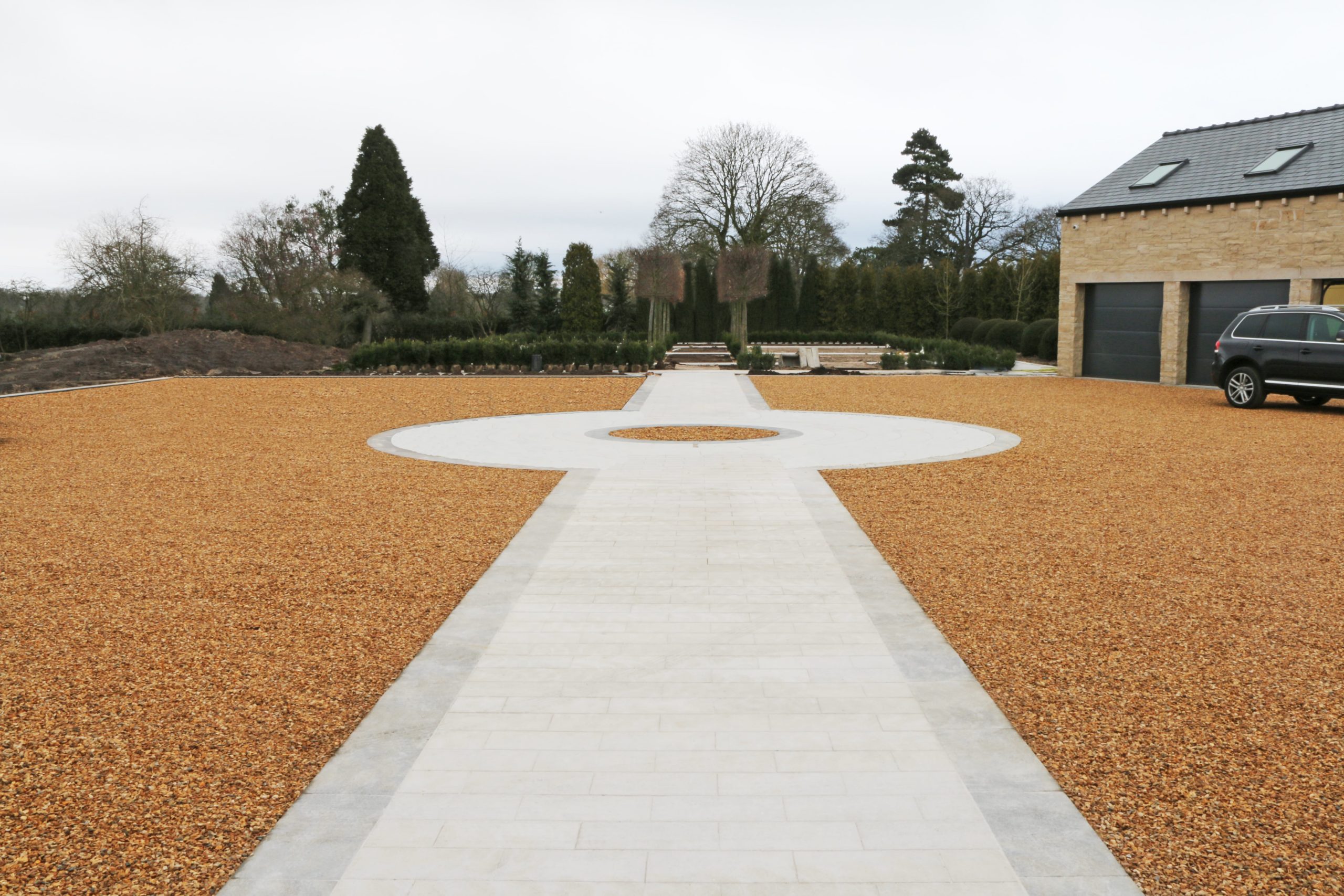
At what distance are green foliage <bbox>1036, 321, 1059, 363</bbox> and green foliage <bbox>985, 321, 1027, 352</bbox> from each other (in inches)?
71.1

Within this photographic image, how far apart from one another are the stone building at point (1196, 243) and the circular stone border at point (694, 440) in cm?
1036

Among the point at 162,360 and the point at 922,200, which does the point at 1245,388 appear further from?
the point at 922,200

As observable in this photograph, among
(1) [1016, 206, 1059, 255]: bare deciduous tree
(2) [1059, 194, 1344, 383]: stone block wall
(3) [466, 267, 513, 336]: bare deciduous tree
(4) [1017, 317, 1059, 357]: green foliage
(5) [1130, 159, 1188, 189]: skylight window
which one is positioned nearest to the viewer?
(2) [1059, 194, 1344, 383]: stone block wall

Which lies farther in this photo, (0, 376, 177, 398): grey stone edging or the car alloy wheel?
(0, 376, 177, 398): grey stone edging

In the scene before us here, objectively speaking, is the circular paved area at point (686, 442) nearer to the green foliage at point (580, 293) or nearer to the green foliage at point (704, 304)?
the green foliage at point (580, 293)

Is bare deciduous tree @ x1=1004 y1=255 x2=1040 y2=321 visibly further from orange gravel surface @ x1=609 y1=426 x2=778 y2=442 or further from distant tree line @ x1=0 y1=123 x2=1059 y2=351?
orange gravel surface @ x1=609 y1=426 x2=778 y2=442

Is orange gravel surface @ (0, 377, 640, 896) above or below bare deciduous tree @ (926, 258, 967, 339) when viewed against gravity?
below

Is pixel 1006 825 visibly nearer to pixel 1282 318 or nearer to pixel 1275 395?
pixel 1282 318

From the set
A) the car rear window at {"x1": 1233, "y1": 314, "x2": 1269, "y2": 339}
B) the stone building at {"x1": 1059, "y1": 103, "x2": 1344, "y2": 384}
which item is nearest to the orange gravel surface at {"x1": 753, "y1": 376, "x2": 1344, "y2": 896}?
the car rear window at {"x1": 1233, "y1": 314, "x2": 1269, "y2": 339}

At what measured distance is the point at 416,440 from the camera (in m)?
11.6

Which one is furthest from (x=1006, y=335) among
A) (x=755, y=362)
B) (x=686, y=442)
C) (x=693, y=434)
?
(x=686, y=442)

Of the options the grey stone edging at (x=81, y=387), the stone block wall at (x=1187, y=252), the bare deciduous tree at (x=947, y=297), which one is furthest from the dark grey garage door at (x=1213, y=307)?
the grey stone edging at (x=81, y=387)

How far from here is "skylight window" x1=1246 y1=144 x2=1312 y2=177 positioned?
18.7 meters

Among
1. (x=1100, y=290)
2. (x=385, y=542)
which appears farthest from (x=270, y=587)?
(x=1100, y=290)
